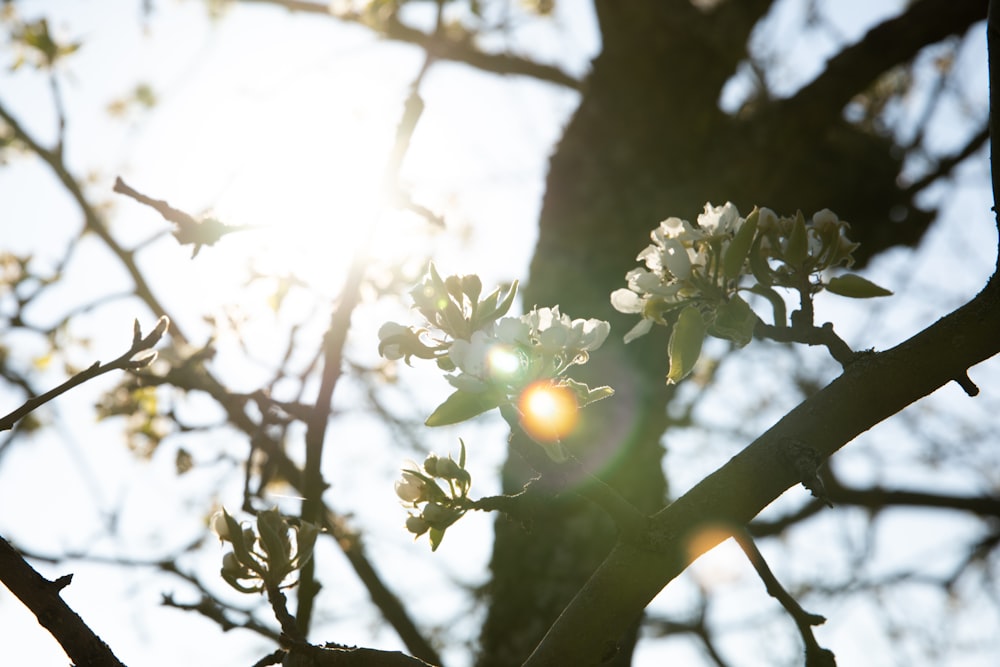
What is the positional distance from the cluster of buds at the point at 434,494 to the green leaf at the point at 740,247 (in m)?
0.37

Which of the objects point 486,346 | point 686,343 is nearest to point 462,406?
point 486,346

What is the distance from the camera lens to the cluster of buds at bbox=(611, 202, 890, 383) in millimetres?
972

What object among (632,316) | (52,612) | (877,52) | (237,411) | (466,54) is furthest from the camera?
(466,54)

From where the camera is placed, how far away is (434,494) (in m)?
0.96

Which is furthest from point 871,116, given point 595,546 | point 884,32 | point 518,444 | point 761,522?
point 518,444

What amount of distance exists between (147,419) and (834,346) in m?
1.60

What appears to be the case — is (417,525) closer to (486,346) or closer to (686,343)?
(486,346)

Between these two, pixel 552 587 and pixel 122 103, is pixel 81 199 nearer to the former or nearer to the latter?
pixel 552 587

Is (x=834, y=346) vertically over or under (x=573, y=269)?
under

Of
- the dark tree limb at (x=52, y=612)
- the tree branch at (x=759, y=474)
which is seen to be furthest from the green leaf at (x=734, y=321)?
the dark tree limb at (x=52, y=612)

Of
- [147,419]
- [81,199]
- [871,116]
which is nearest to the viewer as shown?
[147,419]

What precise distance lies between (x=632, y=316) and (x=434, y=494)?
139cm

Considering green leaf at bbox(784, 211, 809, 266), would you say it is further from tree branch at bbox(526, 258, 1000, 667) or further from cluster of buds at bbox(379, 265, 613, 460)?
cluster of buds at bbox(379, 265, 613, 460)

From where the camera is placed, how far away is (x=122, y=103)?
164 inches
